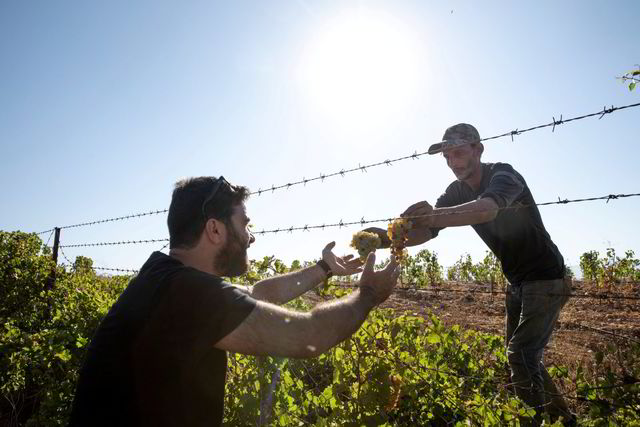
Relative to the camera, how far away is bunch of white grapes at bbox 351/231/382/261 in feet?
9.46

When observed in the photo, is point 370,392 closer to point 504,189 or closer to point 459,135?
point 504,189

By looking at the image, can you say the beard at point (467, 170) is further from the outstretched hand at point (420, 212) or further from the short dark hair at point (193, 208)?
the short dark hair at point (193, 208)

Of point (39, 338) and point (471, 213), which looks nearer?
point (471, 213)

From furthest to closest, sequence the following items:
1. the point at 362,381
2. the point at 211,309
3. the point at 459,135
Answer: the point at 459,135, the point at 362,381, the point at 211,309

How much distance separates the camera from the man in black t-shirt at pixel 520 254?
3.13m

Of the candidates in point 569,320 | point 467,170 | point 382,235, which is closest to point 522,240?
point 467,170

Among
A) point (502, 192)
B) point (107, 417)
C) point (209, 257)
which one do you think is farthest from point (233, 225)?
point (502, 192)

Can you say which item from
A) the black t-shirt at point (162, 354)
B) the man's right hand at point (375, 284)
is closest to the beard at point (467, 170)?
the man's right hand at point (375, 284)

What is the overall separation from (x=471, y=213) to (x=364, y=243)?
789 millimetres

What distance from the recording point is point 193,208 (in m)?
2.22

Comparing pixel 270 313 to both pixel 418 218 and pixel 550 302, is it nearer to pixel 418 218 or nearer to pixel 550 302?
pixel 418 218

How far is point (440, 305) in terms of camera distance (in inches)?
534

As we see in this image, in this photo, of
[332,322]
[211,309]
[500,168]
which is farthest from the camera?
[500,168]

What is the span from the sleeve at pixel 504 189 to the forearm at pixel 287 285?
4.43 ft
